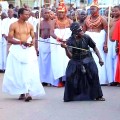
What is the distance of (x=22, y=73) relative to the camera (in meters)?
10.5

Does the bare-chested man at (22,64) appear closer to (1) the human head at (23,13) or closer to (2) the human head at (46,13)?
(1) the human head at (23,13)

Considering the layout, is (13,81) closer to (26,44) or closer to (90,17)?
(26,44)

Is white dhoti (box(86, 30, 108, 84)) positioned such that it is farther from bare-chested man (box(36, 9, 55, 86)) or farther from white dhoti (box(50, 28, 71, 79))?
bare-chested man (box(36, 9, 55, 86))

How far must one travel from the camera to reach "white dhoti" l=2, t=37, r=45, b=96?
1048 cm

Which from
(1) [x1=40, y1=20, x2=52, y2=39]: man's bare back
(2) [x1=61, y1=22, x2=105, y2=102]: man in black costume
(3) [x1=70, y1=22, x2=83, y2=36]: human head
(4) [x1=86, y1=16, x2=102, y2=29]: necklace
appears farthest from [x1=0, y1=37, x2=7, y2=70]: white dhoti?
(3) [x1=70, y1=22, x2=83, y2=36]: human head

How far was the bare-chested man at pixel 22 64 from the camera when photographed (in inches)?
412

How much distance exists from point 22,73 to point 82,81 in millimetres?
1218

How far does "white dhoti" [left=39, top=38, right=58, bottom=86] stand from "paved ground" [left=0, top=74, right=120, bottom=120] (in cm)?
196

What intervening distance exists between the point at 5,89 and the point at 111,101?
7.10ft

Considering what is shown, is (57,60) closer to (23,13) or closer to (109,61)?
(109,61)

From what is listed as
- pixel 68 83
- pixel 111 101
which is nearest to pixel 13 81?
pixel 68 83

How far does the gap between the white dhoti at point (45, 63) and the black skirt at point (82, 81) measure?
263 centimetres

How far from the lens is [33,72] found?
10570mm

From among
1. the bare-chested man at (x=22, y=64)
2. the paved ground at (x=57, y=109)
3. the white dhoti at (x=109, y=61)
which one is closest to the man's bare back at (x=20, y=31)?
the bare-chested man at (x=22, y=64)
